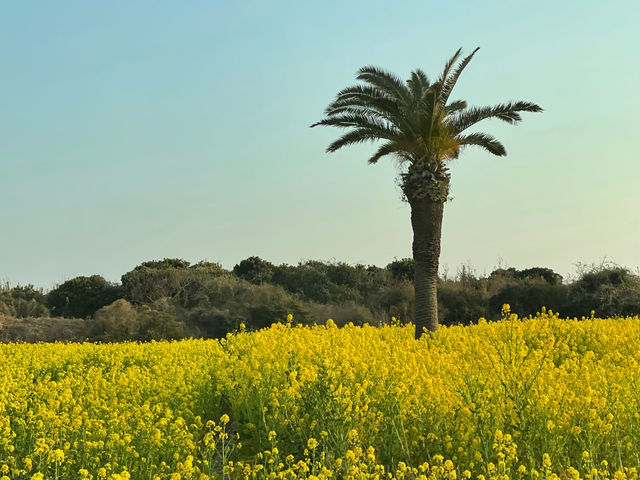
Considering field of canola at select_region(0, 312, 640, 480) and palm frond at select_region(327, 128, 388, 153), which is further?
palm frond at select_region(327, 128, 388, 153)

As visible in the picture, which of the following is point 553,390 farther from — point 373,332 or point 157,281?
point 157,281

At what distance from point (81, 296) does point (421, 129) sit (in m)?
28.7

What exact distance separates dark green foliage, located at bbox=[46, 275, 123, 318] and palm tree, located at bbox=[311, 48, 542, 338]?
2598cm

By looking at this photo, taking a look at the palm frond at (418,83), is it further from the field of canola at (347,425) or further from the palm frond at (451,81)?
the field of canola at (347,425)

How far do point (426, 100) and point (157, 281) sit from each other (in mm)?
26245

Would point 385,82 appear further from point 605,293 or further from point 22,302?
point 22,302

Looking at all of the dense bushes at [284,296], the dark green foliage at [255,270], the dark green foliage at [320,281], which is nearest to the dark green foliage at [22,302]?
the dense bushes at [284,296]

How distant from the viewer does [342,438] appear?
6477 millimetres

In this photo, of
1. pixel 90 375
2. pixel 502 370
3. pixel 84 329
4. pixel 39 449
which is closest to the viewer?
pixel 39 449

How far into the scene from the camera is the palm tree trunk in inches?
712

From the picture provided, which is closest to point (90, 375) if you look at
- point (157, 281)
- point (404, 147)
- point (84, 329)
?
point (404, 147)

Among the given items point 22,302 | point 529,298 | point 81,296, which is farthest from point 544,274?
point 22,302

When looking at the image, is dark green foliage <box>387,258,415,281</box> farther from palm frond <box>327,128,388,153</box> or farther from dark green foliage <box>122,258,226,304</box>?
palm frond <box>327,128,388,153</box>

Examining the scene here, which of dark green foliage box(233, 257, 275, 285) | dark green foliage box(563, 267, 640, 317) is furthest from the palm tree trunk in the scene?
dark green foliage box(233, 257, 275, 285)
